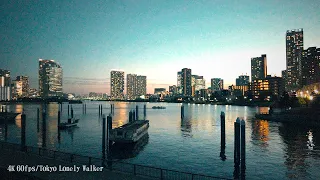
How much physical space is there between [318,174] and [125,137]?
31.9 metres

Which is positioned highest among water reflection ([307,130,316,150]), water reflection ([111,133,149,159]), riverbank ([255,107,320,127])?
riverbank ([255,107,320,127])

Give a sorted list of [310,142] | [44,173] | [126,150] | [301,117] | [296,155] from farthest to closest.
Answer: [301,117] < [310,142] < [126,150] < [296,155] < [44,173]

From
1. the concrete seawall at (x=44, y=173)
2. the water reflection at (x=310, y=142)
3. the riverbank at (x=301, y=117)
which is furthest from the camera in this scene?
the riverbank at (x=301, y=117)

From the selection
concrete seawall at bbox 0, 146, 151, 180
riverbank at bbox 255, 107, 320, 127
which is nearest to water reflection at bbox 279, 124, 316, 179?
riverbank at bbox 255, 107, 320, 127

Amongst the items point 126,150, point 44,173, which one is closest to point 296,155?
point 126,150

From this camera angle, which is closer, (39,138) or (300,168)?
(300,168)

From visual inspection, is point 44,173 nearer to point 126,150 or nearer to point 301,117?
point 126,150

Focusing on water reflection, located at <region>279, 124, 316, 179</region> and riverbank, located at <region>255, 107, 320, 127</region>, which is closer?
water reflection, located at <region>279, 124, 316, 179</region>

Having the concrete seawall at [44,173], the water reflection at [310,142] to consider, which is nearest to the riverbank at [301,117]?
the water reflection at [310,142]

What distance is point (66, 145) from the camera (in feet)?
164

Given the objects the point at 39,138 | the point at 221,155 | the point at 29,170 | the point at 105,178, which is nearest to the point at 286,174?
the point at 221,155

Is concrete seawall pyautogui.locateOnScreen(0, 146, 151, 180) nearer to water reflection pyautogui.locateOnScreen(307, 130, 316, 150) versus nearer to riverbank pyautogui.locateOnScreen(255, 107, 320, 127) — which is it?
water reflection pyautogui.locateOnScreen(307, 130, 316, 150)

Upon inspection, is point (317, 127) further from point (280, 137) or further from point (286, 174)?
point (286, 174)

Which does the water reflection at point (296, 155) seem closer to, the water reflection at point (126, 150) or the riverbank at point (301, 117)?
the riverbank at point (301, 117)
